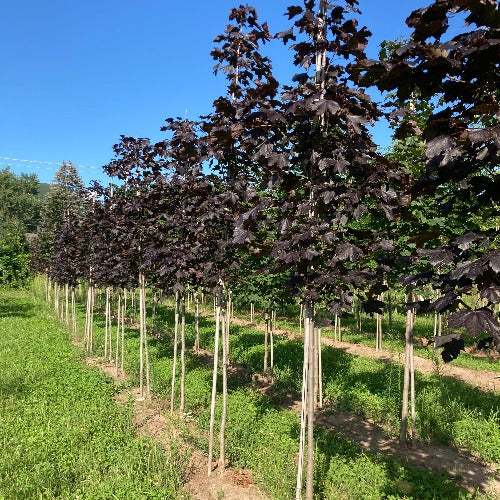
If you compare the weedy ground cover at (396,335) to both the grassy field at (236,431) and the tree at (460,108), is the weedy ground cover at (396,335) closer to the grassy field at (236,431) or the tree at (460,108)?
the grassy field at (236,431)

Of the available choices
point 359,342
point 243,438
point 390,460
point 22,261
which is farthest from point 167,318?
point 22,261

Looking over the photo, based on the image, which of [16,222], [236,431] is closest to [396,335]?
[236,431]

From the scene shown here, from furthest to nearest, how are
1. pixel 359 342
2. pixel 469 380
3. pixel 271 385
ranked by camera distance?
pixel 359 342 → pixel 469 380 → pixel 271 385

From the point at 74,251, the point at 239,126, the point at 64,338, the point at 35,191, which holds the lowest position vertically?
the point at 64,338

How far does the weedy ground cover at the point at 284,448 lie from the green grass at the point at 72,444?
1101 mm

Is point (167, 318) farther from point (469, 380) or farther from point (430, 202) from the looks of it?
point (430, 202)

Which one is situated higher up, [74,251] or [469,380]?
[74,251]

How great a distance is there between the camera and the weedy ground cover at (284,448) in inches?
201

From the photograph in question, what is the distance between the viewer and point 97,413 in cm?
776

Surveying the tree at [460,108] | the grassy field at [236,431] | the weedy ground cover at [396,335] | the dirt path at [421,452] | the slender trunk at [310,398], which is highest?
the tree at [460,108]

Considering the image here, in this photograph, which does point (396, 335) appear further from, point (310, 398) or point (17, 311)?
point (17, 311)

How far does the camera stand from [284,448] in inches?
241

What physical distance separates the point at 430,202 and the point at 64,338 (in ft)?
50.3

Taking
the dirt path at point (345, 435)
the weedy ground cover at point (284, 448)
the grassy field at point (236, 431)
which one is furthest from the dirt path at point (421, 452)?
the weedy ground cover at point (284, 448)
